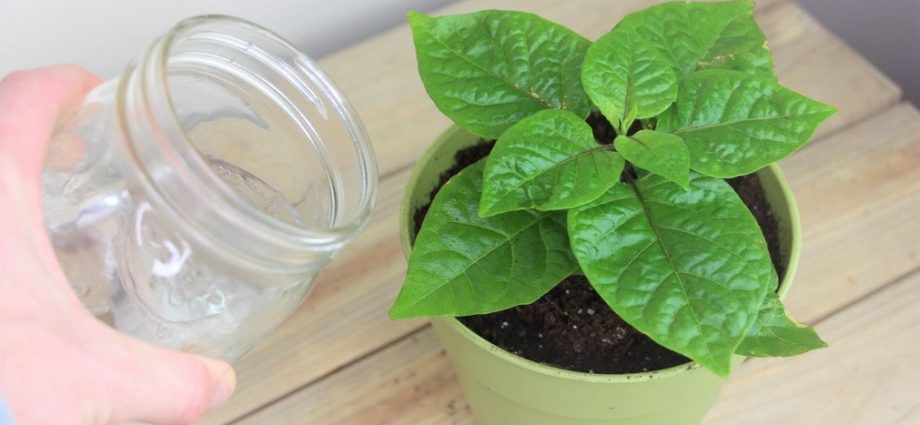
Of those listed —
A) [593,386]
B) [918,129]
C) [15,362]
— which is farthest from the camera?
[918,129]

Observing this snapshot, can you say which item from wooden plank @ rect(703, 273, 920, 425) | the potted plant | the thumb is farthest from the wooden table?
the thumb

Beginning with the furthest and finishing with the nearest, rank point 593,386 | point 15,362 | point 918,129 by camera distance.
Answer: point 918,129
point 593,386
point 15,362

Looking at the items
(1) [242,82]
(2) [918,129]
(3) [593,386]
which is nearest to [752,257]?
(3) [593,386]

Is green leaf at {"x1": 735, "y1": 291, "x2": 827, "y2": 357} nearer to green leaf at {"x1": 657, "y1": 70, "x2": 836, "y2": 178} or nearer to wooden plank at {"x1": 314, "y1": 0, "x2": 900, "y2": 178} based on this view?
green leaf at {"x1": 657, "y1": 70, "x2": 836, "y2": 178}

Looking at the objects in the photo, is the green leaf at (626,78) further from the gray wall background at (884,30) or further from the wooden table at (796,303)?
the gray wall background at (884,30)

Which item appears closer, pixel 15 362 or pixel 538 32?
pixel 15 362

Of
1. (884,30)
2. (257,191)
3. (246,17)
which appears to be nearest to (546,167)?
(257,191)

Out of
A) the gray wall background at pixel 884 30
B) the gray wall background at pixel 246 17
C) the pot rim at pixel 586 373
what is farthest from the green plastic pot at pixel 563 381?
the gray wall background at pixel 884 30

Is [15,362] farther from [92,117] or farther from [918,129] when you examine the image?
[918,129]
